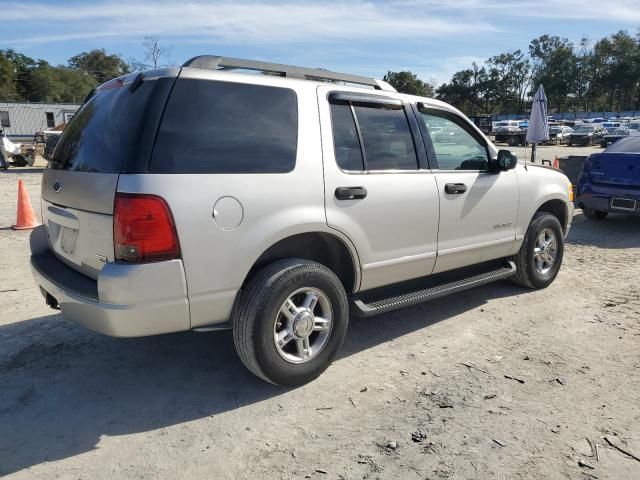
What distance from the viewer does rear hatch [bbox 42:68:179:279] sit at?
2.74 meters

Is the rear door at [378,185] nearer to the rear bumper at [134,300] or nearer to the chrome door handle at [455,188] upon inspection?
the chrome door handle at [455,188]

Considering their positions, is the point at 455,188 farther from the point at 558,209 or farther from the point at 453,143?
the point at 558,209

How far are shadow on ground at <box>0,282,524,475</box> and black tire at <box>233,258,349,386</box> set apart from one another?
0.20 m

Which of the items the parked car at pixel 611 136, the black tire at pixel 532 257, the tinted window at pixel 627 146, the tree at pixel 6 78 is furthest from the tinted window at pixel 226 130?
the tree at pixel 6 78

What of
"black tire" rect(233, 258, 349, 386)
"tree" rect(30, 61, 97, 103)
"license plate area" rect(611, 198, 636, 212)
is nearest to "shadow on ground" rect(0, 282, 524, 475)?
"black tire" rect(233, 258, 349, 386)

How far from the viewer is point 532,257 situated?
5.06m

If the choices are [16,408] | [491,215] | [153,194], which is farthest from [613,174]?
[16,408]

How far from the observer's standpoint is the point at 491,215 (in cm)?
446

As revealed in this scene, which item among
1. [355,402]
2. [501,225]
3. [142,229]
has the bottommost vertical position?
[355,402]

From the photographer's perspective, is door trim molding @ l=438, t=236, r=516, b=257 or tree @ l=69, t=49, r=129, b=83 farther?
tree @ l=69, t=49, r=129, b=83

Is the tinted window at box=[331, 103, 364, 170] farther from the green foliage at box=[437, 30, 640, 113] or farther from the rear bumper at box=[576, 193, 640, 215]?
the green foliage at box=[437, 30, 640, 113]

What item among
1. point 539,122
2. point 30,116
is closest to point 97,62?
point 30,116

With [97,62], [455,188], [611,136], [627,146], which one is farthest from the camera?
[97,62]

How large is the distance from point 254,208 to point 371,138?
1185mm
